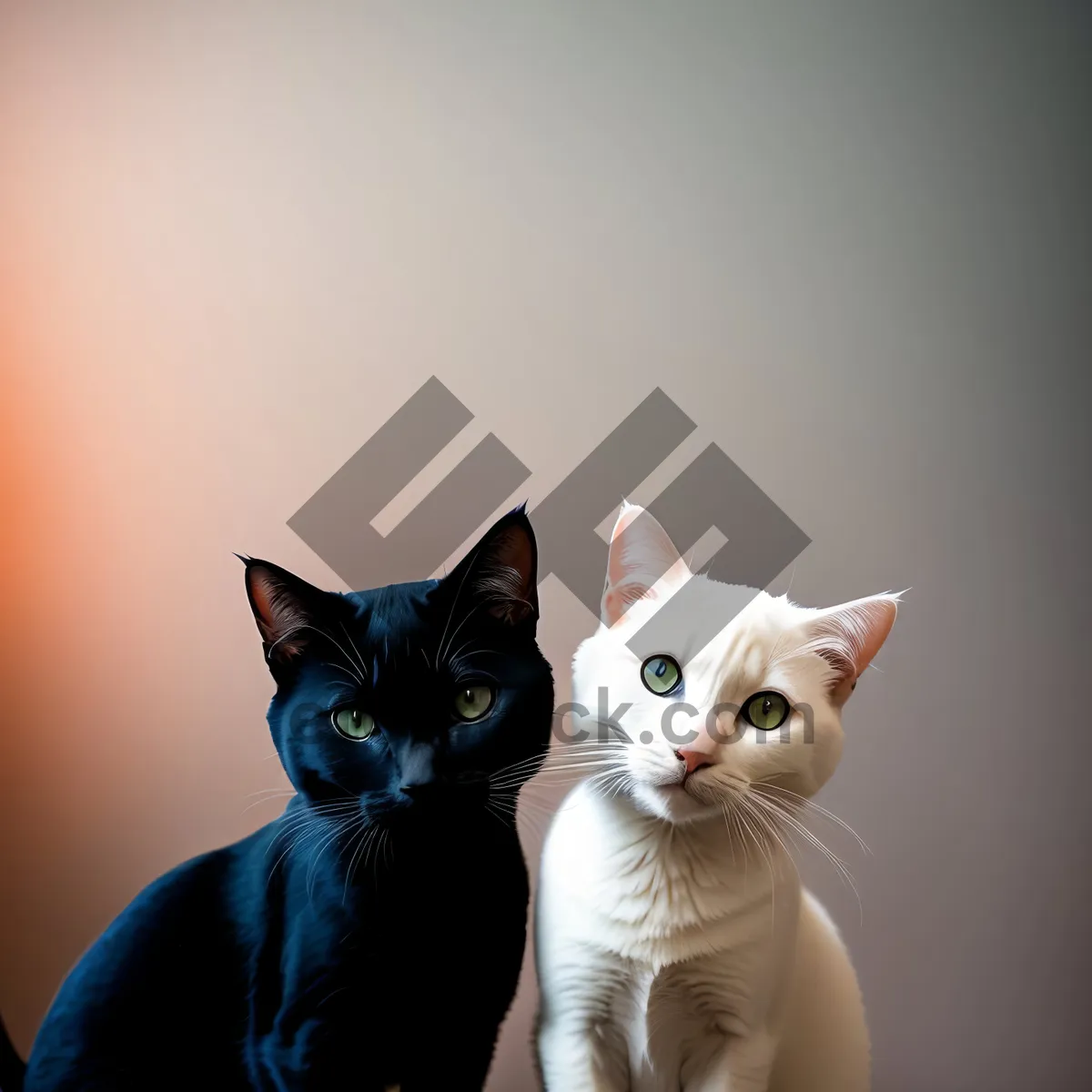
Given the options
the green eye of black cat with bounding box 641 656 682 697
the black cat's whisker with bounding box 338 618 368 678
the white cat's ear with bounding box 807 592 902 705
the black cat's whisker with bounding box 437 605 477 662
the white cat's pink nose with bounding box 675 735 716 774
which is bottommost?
the white cat's ear with bounding box 807 592 902 705

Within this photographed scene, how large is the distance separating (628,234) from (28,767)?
1014mm

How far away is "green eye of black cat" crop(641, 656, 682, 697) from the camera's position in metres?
0.74

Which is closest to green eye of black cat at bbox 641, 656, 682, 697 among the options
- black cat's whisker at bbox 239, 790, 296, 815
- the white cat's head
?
the white cat's head

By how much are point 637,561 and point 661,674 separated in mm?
102

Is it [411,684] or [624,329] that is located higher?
[624,329]

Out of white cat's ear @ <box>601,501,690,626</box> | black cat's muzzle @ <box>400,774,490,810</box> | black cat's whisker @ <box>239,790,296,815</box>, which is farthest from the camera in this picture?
black cat's whisker @ <box>239,790,296,815</box>

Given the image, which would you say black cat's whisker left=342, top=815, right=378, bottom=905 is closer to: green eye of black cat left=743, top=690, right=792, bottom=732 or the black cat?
the black cat

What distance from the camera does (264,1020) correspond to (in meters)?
0.72

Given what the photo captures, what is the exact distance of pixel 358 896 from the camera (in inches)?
28.4

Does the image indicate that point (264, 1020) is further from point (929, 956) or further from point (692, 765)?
point (929, 956)

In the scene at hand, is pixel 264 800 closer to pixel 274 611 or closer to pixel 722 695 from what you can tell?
pixel 274 611
